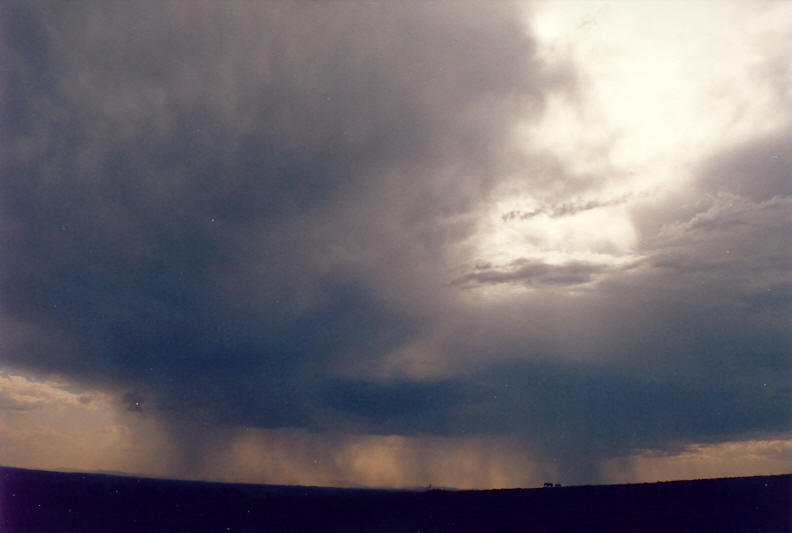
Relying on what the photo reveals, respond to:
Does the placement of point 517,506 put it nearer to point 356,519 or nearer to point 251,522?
point 356,519

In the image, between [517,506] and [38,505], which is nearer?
[517,506]

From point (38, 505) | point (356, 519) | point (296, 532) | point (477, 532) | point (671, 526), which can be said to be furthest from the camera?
point (38, 505)

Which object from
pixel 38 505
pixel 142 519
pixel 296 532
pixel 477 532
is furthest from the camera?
pixel 38 505

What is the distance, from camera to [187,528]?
6562cm

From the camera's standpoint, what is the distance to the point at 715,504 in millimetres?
59031

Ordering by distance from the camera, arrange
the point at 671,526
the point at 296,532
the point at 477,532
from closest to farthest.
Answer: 1. the point at 671,526
2. the point at 477,532
3. the point at 296,532

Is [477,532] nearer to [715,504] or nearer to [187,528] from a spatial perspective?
[715,504]

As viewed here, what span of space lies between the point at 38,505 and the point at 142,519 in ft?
86.9

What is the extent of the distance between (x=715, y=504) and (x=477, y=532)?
25.8 meters

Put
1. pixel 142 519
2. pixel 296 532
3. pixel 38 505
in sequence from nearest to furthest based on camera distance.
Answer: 1. pixel 296 532
2. pixel 142 519
3. pixel 38 505

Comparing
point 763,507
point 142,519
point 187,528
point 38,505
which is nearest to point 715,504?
point 763,507

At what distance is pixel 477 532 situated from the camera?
191 feet

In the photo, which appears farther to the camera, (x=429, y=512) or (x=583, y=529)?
(x=429, y=512)

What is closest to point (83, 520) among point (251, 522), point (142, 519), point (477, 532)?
point (142, 519)
